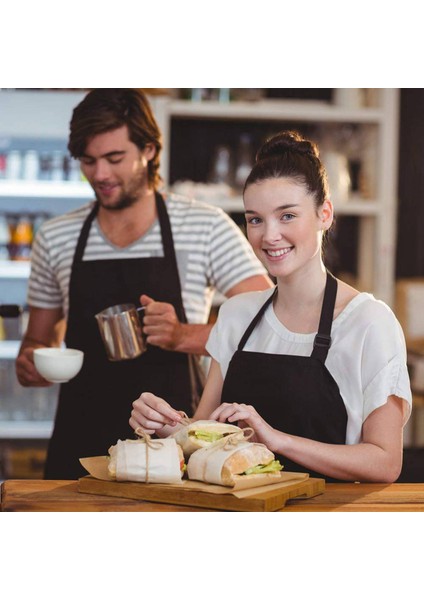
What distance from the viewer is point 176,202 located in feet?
7.90

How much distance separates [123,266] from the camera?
235cm

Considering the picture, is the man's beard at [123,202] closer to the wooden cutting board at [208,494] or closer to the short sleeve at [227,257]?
the short sleeve at [227,257]

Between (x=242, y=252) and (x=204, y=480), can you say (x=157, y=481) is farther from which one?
(x=242, y=252)

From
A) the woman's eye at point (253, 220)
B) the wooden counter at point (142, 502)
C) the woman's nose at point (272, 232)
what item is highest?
the woman's eye at point (253, 220)

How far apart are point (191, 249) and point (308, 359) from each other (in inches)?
28.4

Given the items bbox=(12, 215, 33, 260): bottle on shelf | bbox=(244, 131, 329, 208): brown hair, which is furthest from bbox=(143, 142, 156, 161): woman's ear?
bbox=(12, 215, 33, 260): bottle on shelf

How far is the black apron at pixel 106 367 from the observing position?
2.31 m

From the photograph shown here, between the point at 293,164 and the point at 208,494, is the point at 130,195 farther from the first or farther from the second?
the point at 208,494

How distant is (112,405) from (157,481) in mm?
868

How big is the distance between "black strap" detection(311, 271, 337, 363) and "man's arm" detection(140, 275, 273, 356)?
1.78 feet

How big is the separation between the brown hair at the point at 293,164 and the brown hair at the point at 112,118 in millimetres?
605

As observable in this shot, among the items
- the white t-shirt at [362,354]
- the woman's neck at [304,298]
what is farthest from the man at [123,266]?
the white t-shirt at [362,354]

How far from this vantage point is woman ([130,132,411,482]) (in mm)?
1595

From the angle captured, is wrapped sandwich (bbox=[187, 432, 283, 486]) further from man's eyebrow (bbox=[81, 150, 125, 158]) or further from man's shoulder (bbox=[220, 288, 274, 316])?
man's eyebrow (bbox=[81, 150, 125, 158])
